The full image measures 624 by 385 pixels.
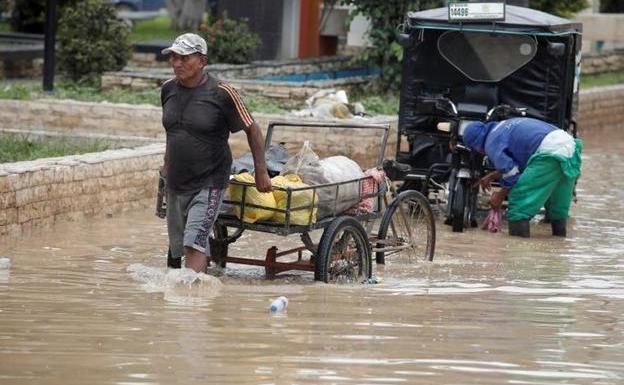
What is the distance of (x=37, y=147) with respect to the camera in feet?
49.5

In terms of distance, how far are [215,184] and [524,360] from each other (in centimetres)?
265

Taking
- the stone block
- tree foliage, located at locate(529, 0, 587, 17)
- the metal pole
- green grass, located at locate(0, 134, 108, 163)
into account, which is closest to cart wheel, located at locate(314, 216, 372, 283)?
the stone block

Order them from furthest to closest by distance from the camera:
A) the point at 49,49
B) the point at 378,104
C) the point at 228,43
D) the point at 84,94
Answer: the point at 228,43 < the point at 378,104 < the point at 49,49 < the point at 84,94

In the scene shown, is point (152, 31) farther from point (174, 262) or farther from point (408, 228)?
point (174, 262)

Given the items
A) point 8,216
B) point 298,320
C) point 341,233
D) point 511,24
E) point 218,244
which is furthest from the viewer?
point 511,24

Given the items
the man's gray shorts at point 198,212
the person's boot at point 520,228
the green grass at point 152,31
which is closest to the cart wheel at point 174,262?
the man's gray shorts at point 198,212

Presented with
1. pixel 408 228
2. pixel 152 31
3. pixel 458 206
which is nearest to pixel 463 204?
pixel 458 206

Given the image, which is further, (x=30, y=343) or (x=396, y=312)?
(x=396, y=312)

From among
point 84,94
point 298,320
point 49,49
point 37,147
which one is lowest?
point 298,320

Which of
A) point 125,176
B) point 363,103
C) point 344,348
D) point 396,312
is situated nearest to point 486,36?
point 125,176

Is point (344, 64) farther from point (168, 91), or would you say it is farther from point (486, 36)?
point (168, 91)

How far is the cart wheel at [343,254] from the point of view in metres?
10.1

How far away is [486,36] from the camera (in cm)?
1591

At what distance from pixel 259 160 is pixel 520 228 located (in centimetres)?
514
